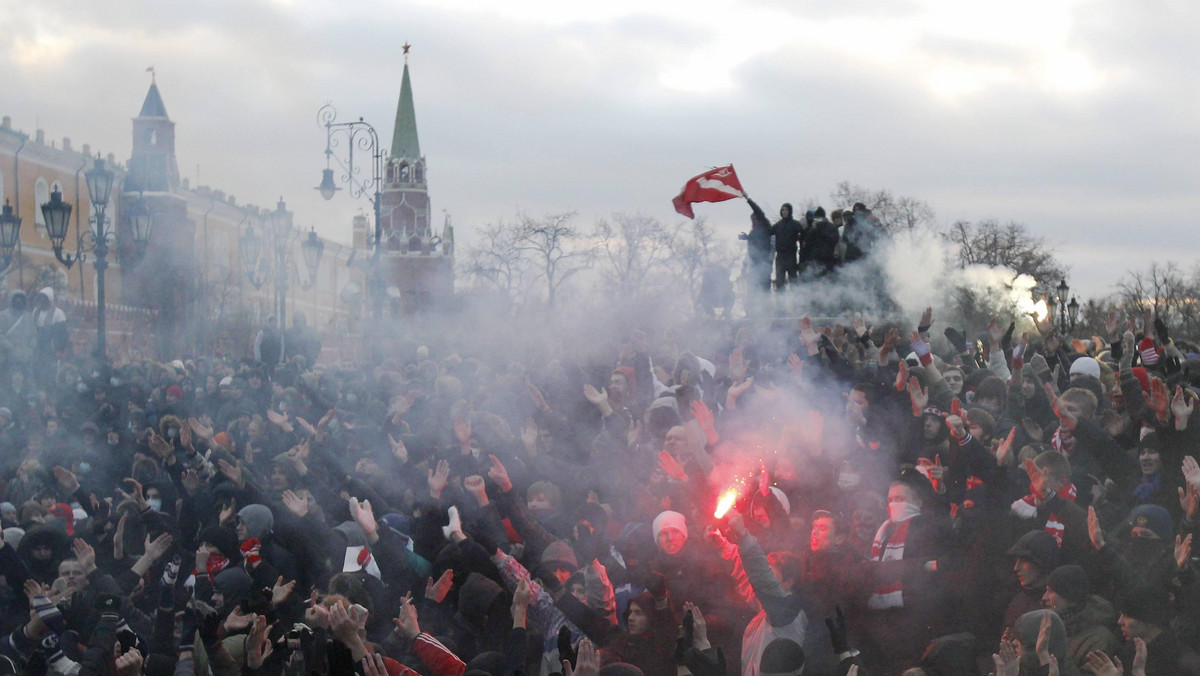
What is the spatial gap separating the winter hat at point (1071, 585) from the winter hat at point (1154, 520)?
22.7 inches

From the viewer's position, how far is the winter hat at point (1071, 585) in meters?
4.97

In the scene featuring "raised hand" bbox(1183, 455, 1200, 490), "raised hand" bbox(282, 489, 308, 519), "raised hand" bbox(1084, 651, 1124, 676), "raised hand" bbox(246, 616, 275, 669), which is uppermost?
"raised hand" bbox(1183, 455, 1200, 490)

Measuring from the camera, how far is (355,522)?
6488 mm

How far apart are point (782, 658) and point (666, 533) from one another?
1.11m

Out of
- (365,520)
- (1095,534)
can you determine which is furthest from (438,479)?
(1095,534)

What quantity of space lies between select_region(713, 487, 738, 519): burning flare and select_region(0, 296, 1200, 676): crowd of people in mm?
20

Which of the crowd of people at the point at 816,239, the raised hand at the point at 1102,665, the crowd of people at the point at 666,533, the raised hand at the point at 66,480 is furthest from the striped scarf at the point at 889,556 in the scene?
the crowd of people at the point at 816,239

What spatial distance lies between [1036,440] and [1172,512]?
1.21m

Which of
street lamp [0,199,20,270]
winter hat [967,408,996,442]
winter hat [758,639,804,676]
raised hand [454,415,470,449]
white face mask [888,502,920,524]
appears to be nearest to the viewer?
winter hat [758,639,804,676]

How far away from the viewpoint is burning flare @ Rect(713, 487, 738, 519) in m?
6.00

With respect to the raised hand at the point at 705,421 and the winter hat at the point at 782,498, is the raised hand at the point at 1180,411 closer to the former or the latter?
the winter hat at the point at 782,498

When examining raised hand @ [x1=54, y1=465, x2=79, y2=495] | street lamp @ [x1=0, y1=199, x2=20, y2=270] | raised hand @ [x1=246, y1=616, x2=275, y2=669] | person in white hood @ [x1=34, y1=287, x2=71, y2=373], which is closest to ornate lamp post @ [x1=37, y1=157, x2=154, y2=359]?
street lamp @ [x1=0, y1=199, x2=20, y2=270]

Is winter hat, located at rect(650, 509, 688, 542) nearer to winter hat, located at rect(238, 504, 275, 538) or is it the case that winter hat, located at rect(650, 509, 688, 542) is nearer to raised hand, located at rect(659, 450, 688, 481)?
raised hand, located at rect(659, 450, 688, 481)

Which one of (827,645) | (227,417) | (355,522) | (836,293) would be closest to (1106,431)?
(827,645)
